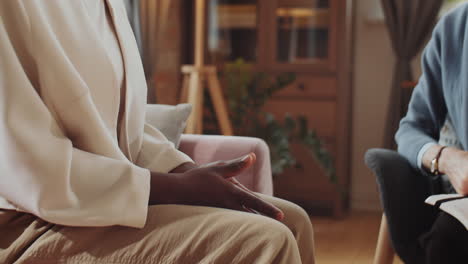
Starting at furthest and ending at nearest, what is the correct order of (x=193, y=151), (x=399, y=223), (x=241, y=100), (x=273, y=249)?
(x=241, y=100) < (x=193, y=151) < (x=399, y=223) < (x=273, y=249)

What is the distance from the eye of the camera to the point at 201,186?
3.78ft

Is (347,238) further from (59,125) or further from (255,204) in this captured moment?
(59,125)

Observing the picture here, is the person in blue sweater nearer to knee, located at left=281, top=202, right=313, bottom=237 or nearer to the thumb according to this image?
knee, located at left=281, top=202, right=313, bottom=237

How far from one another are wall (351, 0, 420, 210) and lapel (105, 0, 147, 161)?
110 inches

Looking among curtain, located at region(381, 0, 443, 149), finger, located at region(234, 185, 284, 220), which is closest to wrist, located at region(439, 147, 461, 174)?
finger, located at region(234, 185, 284, 220)

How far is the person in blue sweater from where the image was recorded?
1588mm

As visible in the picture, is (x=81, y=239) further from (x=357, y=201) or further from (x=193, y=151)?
(x=357, y=201)

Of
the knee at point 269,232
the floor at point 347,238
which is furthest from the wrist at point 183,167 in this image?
the floor at point 347,238

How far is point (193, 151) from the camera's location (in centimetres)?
201

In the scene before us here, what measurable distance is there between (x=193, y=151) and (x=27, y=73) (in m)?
0.96

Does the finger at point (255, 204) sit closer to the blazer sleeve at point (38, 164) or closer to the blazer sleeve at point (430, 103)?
the blazer sleeve at point (38, 164)

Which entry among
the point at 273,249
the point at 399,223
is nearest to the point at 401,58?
the point at 399,223

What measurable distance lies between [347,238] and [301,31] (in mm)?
1325

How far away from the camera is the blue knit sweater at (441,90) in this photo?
1835mm
